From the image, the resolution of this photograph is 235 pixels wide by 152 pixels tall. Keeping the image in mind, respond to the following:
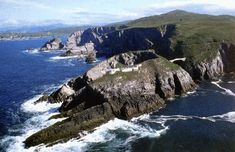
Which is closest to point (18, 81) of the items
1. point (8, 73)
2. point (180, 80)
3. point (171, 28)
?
point (8, 73)

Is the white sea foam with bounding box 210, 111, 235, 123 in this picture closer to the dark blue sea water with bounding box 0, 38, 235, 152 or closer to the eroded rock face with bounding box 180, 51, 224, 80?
the dark blue sea water with bounding box 0, 38, 235, 152

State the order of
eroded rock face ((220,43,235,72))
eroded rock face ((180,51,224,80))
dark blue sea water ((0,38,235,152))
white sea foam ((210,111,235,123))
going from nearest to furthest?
dark blue sea water ((0,38,235,152))
white sea foam ((210,111,235,123))
eroded rock face ((180,51,224,80))
eroded rock face ((220,43,235,72))

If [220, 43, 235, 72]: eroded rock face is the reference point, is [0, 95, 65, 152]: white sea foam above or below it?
below

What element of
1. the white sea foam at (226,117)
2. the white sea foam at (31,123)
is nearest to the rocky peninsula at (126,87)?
the white sea foam at (31,123)

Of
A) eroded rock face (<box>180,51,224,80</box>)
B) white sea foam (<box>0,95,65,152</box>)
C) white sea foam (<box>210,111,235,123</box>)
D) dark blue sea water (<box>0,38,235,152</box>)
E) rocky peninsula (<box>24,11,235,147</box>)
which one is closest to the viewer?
dark blue sea water (<box>0,38,235,152</box>)

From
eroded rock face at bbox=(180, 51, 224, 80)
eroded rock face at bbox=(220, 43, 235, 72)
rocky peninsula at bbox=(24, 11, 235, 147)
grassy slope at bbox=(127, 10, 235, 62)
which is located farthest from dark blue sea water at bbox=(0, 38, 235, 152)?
grassy slope at bbox=(127, 10, 235, 62)

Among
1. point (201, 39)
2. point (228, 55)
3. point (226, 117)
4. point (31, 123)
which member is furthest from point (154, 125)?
point (201, 39)

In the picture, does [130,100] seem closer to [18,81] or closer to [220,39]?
[18,81]
